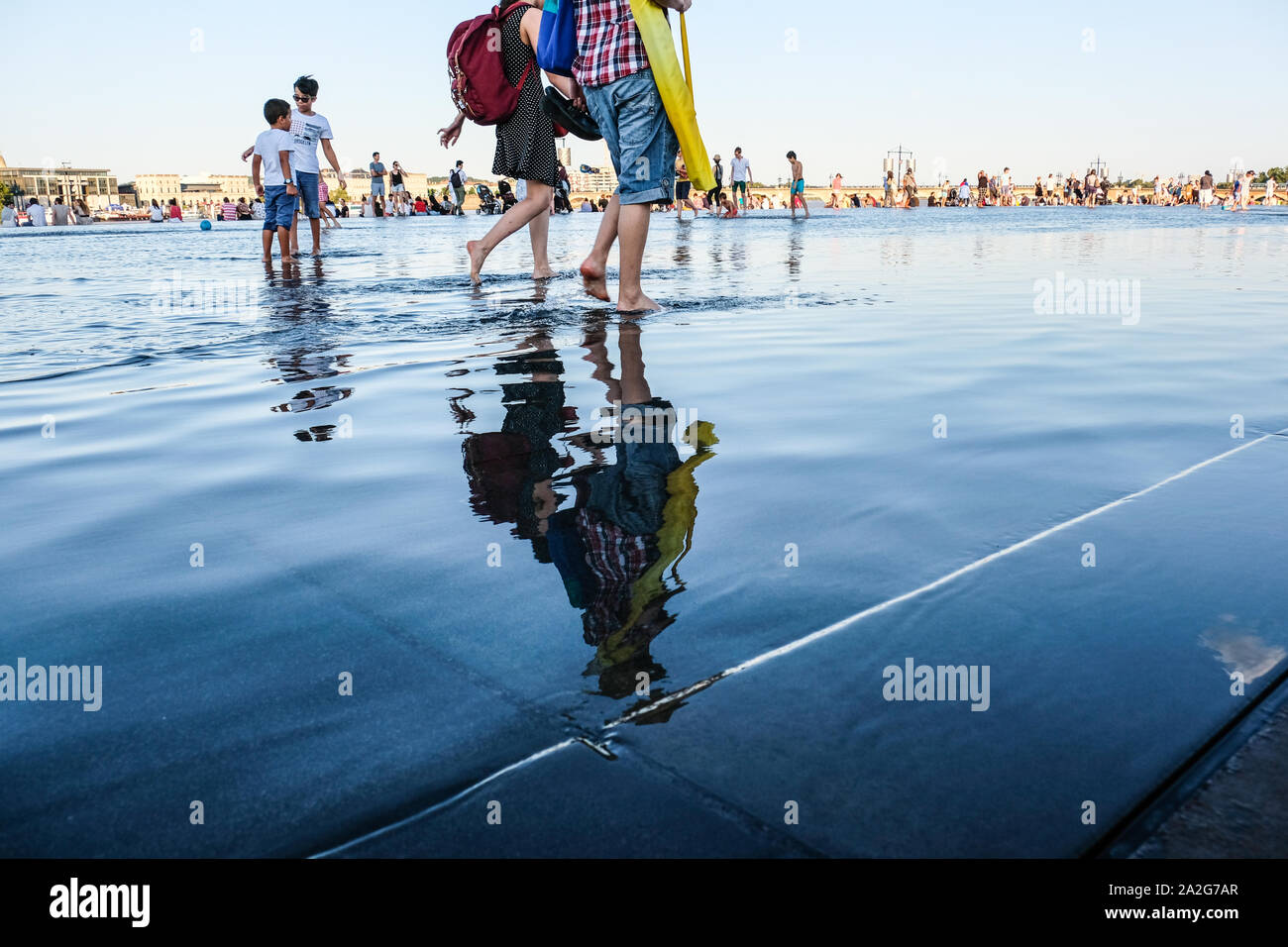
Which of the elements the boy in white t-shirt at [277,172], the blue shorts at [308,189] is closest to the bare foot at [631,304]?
the boy in white t-shirt at [277,172]

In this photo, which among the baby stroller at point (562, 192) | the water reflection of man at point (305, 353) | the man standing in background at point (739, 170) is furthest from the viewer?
the man standing in background at point (739, 170)

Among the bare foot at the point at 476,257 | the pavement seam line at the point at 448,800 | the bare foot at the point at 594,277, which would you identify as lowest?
the pavement seam line at the point at 448,800

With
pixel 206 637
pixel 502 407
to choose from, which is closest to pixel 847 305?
pixel 502 407

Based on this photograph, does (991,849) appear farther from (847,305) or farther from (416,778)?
(847,305)

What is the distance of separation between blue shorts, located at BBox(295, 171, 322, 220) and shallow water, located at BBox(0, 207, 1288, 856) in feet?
24.6

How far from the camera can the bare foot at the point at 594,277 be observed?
6.27m

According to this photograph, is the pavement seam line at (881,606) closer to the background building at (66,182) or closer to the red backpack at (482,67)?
the red backpack at (482,67)

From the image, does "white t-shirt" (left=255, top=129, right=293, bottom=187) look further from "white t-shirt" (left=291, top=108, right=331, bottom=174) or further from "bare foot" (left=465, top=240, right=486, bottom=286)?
"bare foot" (left=465, top=240, right=486, bottom=286)

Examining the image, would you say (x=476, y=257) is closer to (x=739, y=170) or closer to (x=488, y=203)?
(x=739, y=170)

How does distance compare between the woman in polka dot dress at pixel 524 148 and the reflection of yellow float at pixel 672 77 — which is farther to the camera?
the woman in polka dot dress at pixel 524 148

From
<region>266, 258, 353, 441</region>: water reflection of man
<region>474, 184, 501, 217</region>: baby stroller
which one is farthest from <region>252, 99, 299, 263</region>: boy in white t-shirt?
<region>474, 184, 501, 217</region>: baby stroller

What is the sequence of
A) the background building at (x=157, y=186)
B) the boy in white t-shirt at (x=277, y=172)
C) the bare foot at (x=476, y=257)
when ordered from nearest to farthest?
1. the bare foot at (x=476, y=257)
2. the boy in white t-shirt at (x=277, y=172)
3. the background building at (x=157, y=186)

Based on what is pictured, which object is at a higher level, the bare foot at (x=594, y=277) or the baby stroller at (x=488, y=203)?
the baby stroller at (x=488, y=203)
